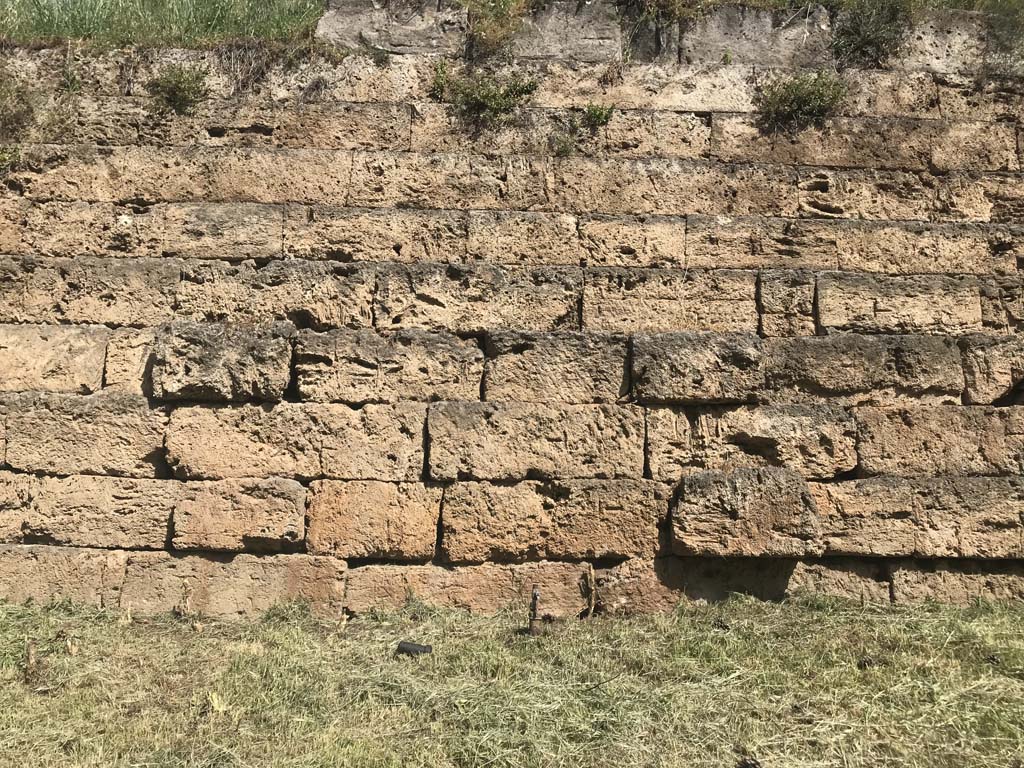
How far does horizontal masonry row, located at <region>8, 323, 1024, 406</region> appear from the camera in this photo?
5.34m

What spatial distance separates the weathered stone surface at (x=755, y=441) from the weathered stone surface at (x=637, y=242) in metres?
1.19

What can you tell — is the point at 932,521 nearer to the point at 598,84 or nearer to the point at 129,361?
the point at 598,84

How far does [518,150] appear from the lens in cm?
613

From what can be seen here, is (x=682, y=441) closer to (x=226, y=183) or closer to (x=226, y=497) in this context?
(x=226, y=497)

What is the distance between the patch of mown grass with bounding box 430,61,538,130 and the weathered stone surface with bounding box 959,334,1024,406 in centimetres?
381

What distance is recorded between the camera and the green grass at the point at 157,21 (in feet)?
21.6

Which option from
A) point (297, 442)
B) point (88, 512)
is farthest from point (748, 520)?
A: point (88, 512)

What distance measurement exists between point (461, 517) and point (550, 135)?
303 cm

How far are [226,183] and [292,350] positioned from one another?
1.53 metres

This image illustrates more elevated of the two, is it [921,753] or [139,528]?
[139,528]

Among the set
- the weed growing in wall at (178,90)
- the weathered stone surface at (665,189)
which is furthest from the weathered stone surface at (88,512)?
the weathered stone surface at (665,189)

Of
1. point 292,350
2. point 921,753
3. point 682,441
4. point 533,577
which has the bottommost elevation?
point 921,753

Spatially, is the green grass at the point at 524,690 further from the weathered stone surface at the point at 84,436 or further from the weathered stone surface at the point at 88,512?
the weathered stone surface at the point at 84,436

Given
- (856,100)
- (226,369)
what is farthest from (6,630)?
(856,100)
